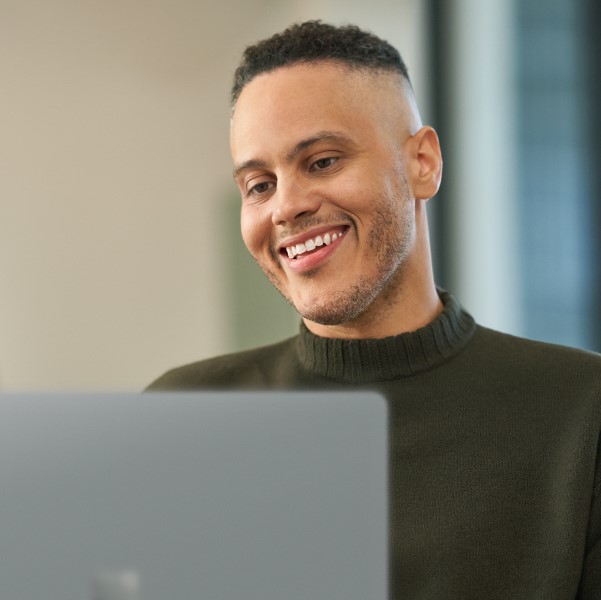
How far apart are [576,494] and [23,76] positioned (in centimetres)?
337

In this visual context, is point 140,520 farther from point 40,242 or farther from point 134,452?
point 40,242

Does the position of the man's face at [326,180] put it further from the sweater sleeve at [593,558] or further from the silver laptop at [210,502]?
the silver laptop at [210,502]

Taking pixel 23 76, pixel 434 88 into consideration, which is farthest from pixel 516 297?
pixel 23 76

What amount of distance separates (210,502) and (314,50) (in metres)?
0.81

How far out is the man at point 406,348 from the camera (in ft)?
3.85

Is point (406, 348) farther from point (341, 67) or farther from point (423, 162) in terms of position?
point (341, 67)

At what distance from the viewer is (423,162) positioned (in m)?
1.38

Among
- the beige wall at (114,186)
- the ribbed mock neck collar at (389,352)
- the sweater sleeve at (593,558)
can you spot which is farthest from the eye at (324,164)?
the beige wall at (114,186)

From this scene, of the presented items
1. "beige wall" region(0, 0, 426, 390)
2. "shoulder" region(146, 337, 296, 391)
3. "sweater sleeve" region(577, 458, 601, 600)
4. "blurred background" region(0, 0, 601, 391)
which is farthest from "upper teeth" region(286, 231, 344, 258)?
"beige wall" region(0, 0, 426, 390)

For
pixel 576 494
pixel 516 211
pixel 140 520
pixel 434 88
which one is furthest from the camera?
pixel 434 88

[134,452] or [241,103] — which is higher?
[241,103]

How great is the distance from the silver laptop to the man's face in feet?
2.14

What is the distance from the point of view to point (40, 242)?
3.97 m

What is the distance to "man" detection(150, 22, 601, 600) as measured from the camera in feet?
3.85
